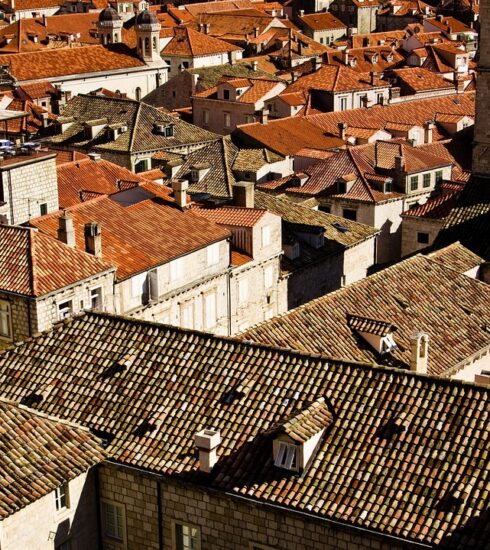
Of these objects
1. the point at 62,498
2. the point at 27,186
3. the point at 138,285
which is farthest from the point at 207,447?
the point at 27,186

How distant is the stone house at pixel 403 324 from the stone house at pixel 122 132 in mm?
36235

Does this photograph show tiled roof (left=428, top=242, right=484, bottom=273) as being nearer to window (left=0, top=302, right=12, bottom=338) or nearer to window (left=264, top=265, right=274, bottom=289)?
window (left=264, top=265, right=274, bottom=289)

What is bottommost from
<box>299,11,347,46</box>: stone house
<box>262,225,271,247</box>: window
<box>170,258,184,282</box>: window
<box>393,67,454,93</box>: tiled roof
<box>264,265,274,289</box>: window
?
<box>299,11,347,46</box>: stone house

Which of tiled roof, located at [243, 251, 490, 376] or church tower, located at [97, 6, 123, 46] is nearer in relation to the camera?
tiled roof, located at [243, 251, 490, 376]

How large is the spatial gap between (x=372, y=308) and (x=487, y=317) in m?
5.06

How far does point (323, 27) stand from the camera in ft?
546

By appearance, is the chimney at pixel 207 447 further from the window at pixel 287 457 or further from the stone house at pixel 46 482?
the stone house at pixel 46 482

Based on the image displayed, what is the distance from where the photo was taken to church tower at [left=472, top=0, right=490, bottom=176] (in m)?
57.4

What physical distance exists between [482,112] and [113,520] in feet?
108

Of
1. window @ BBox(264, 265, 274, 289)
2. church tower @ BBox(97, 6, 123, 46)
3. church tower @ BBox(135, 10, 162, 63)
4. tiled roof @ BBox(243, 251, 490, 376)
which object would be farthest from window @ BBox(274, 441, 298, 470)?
church tower @ BBox(97, 6, 123, 46)

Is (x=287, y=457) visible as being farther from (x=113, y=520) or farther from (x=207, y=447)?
(x=113, y=520)

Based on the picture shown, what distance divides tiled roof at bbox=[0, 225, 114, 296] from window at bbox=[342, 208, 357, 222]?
86.1 ft

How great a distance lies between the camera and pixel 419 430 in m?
29.3

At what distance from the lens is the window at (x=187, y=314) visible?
54.7m
